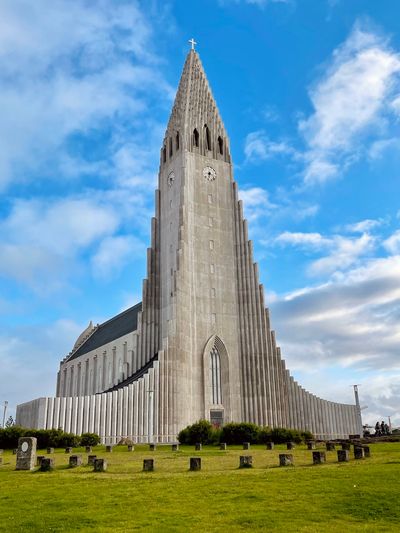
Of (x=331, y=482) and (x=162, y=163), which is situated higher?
(x=162, y=163)

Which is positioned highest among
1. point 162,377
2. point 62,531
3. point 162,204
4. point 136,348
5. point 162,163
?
point 162,163

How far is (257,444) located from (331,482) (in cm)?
2132

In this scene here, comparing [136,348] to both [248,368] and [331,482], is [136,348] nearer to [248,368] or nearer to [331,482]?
[248,368]

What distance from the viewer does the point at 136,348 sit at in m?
53.8

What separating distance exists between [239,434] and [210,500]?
74.7 feet

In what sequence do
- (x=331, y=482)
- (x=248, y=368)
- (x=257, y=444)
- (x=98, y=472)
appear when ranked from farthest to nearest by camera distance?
1. (x=248, y=368)
2. (x=257, y=444)
3. (x=98, y=472)
4. (x=331, y=482)

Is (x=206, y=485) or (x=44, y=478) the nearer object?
(x=206, y=485)

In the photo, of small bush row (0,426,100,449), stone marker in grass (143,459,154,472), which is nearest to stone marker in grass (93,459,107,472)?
stone marker in grass (143,459,154,472)

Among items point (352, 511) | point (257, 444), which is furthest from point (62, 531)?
point (257, 444)

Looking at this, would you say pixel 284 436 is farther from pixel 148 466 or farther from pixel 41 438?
pixel 148 466

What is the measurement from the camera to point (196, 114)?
198 ft

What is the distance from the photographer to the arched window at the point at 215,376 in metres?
50.4

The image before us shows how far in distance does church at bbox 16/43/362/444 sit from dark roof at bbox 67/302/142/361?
3.39 meters

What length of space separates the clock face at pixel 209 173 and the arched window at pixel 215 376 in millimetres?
19296
